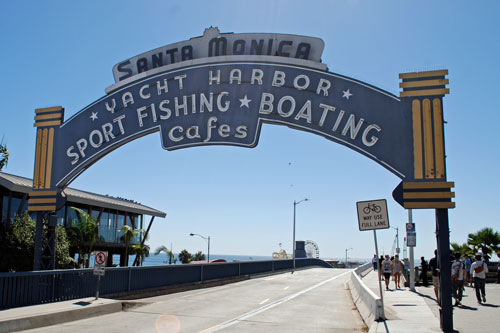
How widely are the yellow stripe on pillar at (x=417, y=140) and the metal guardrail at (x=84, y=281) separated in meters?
11.3

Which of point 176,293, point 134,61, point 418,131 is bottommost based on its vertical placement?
point 176,293

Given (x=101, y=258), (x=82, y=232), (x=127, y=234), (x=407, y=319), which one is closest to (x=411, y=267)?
(x=407, y=319)

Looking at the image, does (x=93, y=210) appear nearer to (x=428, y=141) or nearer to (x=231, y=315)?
(x=231, y=315)

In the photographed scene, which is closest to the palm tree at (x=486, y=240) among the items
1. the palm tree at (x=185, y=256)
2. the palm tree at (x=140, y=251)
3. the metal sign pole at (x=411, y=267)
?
the metal sign pole at (x=411, y=267)

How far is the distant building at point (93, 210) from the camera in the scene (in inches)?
1022

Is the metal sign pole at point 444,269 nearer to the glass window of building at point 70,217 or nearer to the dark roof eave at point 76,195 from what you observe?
the dark roof eave at point 76,195

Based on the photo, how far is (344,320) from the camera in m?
13.8

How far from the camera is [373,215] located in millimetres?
11820

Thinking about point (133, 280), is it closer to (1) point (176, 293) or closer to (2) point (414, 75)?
(1) point (176, 293)

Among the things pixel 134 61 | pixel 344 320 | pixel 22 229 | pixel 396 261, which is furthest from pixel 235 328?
pixel 22 229

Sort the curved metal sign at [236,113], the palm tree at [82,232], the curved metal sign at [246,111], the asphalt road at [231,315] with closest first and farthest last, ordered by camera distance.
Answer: the asphalt road at [231,315], the curved metal sign at [246,111], the curved metal sign at [236,113], the palm tree at [82,232]

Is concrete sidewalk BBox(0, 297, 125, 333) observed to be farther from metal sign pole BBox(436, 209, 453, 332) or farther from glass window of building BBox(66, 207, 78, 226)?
glass window of building BBox(66, 207, 78, 226)

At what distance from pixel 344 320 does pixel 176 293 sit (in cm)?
965

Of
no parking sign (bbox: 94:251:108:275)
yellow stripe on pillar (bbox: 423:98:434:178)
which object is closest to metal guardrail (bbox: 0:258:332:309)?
no parking sign (bbox: 94:251:108:275)
